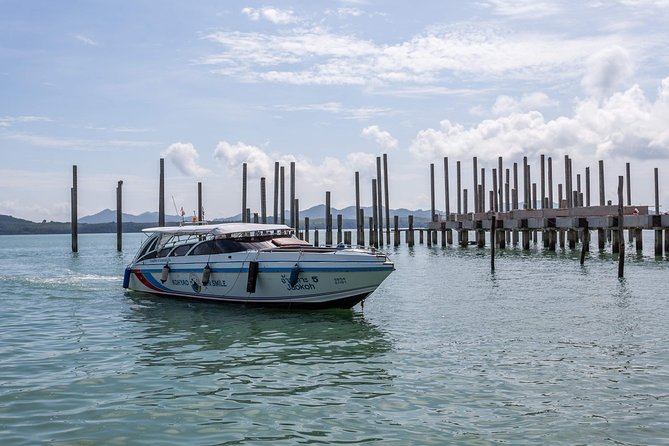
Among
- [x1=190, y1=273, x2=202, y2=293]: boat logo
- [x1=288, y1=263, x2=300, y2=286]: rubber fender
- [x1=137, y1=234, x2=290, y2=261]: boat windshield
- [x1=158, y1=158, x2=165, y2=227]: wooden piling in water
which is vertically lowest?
[x1=190, y1=273, x2=202, y2=293]: boat logo

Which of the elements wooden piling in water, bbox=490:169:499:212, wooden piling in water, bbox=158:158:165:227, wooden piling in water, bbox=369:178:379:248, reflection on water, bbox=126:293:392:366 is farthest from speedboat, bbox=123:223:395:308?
wooden piling in water, bbox=490:169:499:212

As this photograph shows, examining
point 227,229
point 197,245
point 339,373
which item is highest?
point 227,229

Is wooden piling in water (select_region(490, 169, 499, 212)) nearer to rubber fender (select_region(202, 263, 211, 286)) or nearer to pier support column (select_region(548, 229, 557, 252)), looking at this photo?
pier support column (select_region(548, 229, 557, 252))

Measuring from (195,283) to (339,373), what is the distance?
1033cm

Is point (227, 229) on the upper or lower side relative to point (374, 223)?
lower

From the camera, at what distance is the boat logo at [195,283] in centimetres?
2086

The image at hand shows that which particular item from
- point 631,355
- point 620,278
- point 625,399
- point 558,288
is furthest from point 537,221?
point 625,399

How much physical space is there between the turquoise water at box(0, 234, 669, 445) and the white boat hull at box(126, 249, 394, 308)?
467mm

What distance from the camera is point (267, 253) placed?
19000 millimetres

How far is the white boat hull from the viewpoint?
1808cm

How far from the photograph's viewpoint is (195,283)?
68.8 ft

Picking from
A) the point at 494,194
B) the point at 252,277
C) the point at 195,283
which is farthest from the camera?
the point at 494,194

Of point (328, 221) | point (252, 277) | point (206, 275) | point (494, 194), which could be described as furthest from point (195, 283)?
point (494, 194)

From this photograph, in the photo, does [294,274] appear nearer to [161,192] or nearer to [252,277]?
[252,277]
